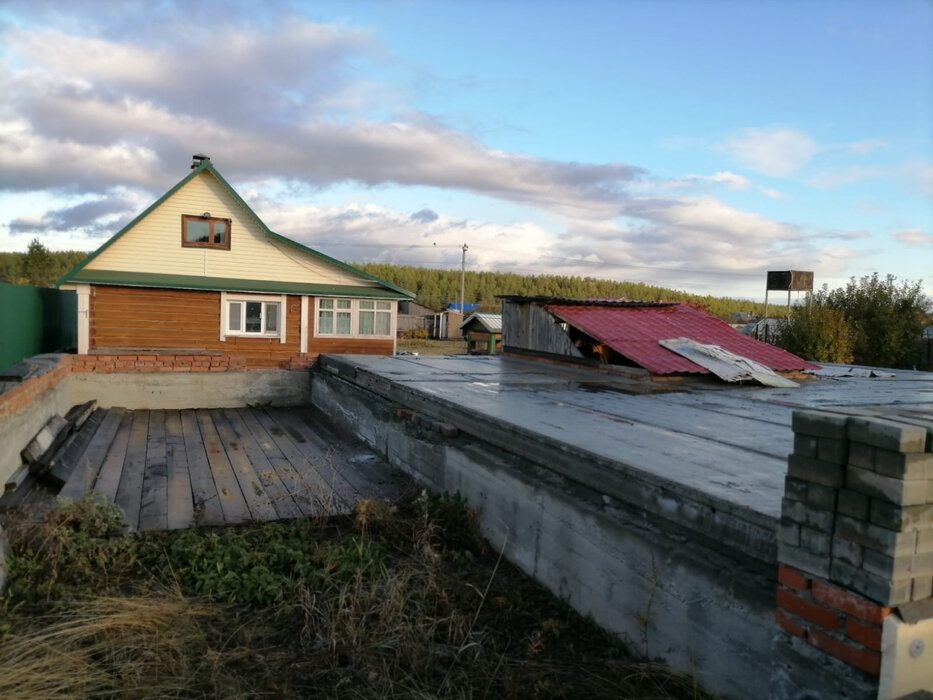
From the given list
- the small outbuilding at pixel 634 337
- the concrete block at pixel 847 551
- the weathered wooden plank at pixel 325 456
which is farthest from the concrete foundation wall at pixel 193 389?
the concrete block at pixel 847 551

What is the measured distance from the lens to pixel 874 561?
2453mm

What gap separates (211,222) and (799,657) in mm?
14309

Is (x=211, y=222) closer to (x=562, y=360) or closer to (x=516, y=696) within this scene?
(x=562, y=360)

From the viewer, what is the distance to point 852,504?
2533mm

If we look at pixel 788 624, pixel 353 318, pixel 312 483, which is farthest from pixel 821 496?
pixel 353 318

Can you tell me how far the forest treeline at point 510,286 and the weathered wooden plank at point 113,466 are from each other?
70.6m

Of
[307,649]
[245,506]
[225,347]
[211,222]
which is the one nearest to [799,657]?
[307,649]

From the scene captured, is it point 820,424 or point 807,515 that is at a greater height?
point 820,424

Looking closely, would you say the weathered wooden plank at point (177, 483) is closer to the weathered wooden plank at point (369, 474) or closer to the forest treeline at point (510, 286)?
the weathered wooden plank at point (369, 474)

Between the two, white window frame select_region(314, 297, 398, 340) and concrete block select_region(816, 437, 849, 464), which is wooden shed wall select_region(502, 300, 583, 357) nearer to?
white window frame select_region(314, 297, 398, 340)

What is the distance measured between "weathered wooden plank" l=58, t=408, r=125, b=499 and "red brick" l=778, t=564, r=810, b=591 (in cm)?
526

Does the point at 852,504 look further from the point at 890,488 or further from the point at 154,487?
the point at 154,487

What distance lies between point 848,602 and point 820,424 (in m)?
0.67

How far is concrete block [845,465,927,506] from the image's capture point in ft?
7.80
